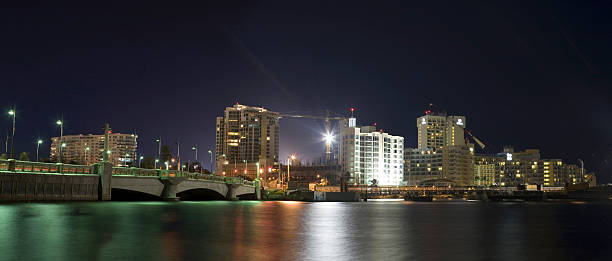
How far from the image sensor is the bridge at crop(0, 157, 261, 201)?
6225 cm

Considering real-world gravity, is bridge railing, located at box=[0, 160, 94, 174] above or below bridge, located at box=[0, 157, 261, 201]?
above

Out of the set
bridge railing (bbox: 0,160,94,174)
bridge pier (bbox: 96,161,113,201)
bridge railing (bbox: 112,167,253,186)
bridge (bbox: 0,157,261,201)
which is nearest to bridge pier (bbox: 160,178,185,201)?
bridge (bbox: 0,157,261,201)

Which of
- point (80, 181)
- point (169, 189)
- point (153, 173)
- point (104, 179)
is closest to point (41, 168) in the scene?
point (80, 181)

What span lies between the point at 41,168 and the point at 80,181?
5284 millimetres

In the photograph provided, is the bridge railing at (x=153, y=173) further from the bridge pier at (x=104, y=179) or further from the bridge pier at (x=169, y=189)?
the bridge pier at (x=104, y=179)

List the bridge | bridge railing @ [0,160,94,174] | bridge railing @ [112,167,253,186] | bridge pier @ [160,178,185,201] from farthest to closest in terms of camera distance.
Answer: bridge pier @ [160,178,185,201] → bridge railing @ [112,167,253,186] → the bridge → bridge railing @ [0,160,94,174]

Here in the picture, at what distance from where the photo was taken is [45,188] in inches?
2630

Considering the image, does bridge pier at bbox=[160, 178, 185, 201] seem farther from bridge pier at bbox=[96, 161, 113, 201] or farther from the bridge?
bridge pier at bbox=[96, 161, 113, 201]

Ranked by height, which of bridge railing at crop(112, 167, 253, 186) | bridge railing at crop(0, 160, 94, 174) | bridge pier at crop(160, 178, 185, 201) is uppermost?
bridge railing at crop(0, 160, 94, 174)

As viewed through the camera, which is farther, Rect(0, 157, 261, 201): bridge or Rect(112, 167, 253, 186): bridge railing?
Rect(112, 167, 253, 186): bridge railing

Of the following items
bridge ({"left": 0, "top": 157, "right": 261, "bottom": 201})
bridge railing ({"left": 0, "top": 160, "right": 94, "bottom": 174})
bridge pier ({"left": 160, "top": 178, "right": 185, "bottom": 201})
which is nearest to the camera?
bridge railing ({"left": 0, "top": 160, "right": 94, "bottom": 174})

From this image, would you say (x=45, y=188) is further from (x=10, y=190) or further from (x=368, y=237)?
(x=368, y=237)

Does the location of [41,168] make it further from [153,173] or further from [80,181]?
[153,173]

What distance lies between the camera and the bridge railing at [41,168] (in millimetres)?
61406
